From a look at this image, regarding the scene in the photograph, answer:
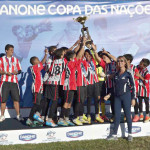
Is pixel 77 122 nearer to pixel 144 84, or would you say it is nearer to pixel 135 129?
pixel 135 129

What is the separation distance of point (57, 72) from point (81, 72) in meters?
0.50

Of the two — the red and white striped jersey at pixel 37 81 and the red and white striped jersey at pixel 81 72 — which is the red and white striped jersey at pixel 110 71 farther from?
the red and white striped jersey at pixel 37 81

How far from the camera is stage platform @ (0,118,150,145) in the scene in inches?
185

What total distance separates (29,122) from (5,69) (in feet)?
4.30

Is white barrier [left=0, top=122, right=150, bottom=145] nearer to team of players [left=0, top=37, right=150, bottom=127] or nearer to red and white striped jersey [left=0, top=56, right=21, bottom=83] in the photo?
team of players [left=0, top=37, right=150, bottom=127]

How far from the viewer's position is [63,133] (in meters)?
4.83

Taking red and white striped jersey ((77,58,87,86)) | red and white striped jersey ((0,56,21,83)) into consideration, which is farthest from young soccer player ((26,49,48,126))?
red and white striped jersey ((77,58,87,86))

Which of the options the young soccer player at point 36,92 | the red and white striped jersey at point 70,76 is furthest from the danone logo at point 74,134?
the red and white striped jersey at point 70,76

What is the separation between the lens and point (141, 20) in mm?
6438

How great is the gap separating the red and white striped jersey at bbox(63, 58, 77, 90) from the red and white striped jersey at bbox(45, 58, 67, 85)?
0.08 meters

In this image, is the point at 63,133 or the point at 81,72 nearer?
the point at 63,133

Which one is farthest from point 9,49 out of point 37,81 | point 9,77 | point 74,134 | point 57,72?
point 74,134

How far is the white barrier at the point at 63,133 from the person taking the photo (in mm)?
4695

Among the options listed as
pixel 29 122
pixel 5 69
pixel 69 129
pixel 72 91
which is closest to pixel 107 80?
pixel 72 91
